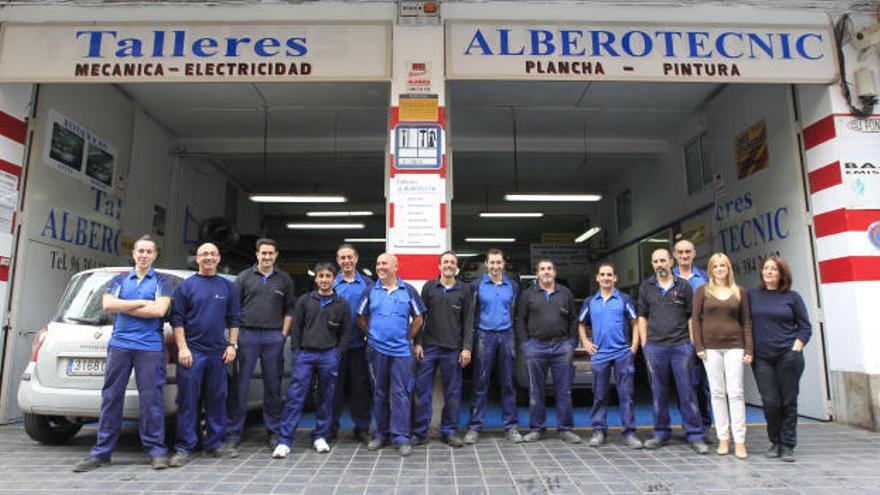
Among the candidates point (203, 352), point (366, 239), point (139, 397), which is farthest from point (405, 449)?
point (366, 239)

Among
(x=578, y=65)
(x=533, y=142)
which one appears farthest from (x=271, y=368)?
(x=533, y=142)

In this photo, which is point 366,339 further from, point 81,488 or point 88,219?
point 88,219

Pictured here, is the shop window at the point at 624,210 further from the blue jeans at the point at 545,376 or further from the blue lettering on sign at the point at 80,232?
the blue lettering on sign at the point at 80,232

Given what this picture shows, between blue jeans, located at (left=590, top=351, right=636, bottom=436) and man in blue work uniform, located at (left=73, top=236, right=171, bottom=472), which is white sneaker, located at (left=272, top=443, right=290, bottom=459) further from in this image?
blue jeans, located at (left=590, top=351, right=636, bottom=436)

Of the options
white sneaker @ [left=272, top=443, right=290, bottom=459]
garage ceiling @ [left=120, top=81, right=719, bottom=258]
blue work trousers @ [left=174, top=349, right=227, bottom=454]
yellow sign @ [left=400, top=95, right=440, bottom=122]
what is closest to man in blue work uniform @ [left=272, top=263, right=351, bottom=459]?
white sneaker @ [left=272, top=443, right=290, bottom=459]

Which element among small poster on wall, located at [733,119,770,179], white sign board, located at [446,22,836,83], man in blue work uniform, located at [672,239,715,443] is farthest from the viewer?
small poster on wall, located at [733,119,770,179]

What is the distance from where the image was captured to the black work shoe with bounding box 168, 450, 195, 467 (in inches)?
163

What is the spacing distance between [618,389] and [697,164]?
5.53 metres

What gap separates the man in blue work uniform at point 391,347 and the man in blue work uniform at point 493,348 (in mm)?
563

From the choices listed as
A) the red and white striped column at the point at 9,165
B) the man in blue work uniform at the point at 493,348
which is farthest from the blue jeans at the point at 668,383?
the red and white striped column at the point at 9,165

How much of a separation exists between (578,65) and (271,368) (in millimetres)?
4155

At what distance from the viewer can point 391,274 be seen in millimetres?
4816

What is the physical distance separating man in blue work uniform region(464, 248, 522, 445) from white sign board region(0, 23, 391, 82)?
2.48 metres

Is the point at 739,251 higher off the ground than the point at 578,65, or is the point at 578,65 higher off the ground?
the point at 578,65
